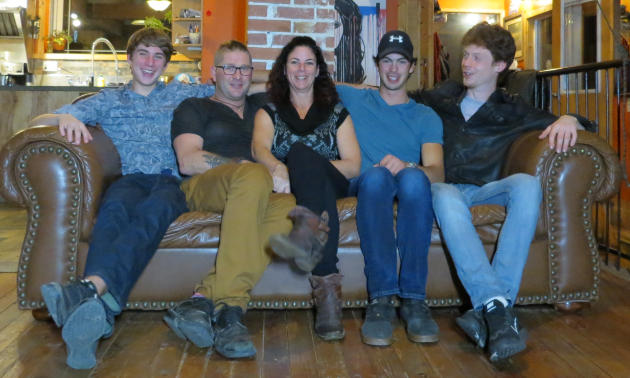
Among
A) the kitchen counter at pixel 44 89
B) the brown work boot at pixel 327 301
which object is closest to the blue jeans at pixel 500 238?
the brown work boot at pixel 327 301

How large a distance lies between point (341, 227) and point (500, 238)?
0.57 m

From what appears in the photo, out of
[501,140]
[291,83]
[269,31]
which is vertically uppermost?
[269,31]

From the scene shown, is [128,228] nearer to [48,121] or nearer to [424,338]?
[48,121]

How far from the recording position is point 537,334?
202 centimetres

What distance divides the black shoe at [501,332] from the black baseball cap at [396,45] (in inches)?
42.8

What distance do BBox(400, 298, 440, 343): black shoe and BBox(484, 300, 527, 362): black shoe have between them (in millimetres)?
177

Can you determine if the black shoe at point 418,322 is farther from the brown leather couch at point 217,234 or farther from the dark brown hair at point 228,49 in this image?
the dark brown hair at point 228,49

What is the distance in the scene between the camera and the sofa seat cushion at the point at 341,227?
2148 millimetres

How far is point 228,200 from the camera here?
200cm

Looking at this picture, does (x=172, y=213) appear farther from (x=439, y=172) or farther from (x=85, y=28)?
(x=85, y=28)

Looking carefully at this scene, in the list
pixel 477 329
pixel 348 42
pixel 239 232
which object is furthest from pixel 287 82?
pixel 348 42

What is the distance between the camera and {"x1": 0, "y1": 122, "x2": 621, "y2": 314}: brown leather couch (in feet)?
6.80

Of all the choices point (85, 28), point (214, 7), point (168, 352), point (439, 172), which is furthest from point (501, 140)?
point (85, 28)

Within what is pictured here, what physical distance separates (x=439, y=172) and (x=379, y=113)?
375mm
